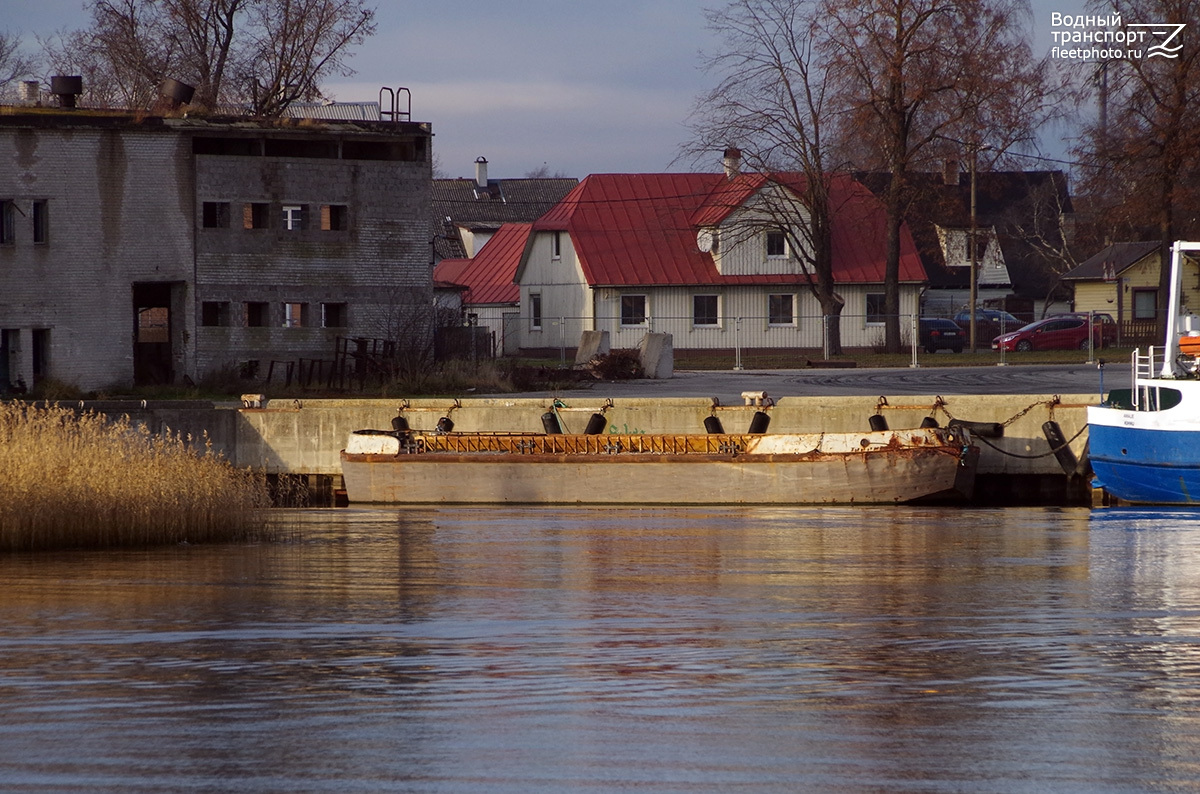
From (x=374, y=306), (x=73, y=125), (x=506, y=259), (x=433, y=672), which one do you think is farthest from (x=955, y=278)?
(x=433, y=672)

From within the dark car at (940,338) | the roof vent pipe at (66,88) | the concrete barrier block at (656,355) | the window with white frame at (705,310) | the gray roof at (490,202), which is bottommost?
the concrete barrier block at (656,355)

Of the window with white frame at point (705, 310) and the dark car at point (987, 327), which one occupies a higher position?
the window with white frame at point (705, 310)

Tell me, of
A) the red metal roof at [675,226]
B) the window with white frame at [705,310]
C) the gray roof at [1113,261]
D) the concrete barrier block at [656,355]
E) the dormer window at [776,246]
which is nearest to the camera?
the concrete barrier block at [656,355]

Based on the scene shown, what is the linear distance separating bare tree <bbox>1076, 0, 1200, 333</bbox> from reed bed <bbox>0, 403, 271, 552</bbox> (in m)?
40.4

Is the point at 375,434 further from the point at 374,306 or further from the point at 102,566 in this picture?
the point at 374,306

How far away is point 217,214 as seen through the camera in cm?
4138

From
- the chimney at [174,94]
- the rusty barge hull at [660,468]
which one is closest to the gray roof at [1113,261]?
the chimney at [174,94]

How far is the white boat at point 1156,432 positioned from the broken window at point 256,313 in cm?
2355

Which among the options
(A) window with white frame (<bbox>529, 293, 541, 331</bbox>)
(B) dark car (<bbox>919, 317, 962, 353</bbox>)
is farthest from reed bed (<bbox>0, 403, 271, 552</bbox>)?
(A) window with white frame (<bbox>529, 293, 541, 331</bbox>)

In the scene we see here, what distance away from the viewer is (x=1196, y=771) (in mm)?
8117

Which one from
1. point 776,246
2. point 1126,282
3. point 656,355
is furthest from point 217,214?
point 1126,282

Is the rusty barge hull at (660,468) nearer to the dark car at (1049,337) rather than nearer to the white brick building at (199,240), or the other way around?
the white brick building at (199,240)

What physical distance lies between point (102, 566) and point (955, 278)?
68.8 m

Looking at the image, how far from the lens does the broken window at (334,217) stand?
4209 cm
